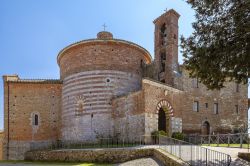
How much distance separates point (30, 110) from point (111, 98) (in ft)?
30.9

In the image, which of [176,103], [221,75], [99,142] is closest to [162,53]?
[176,103]

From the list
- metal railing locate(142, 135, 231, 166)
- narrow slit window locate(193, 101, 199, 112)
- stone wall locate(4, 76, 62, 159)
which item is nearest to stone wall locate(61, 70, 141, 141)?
stone wall locate(4, 76, 62, 159)

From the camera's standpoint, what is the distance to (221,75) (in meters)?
12.7

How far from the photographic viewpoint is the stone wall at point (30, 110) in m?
27.8

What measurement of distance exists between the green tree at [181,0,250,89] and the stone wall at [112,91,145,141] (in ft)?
28.1

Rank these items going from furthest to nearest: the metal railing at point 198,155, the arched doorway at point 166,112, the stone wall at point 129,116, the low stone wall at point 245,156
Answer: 1. the arched doorway at point 166,112
2. the stone wall at point 129,116
3. the low stone wall at point 245,156
4. the metal railing at point 198,155

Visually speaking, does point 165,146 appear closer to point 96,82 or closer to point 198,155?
point 198,155

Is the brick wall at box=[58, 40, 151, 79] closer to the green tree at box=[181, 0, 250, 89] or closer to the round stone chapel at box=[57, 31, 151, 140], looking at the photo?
the round stone chapel at box=[57, 31, 151, 140]

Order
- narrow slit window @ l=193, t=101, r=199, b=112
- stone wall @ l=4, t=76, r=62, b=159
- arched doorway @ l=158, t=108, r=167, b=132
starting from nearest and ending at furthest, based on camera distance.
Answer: arched doorway @ l=158, t=108, r=167, b=132
narrow slit window @ l=193, t=101, r=199, b=112
stone wall @ l=4, t=76, r=62, b=159

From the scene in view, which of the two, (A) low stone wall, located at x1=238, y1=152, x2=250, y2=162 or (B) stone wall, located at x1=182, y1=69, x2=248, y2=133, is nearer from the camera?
(A) low stone wall, located at x1=238, y1=152, x2=250, y2=162

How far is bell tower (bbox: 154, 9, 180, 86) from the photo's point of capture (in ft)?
84.3

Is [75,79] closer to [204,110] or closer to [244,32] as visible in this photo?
[204,110]

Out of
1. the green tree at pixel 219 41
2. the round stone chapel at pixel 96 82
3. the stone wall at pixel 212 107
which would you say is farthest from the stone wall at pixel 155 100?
the green tree at pixel 219 41

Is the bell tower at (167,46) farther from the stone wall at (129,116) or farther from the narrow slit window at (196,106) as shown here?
the stone wall at (129,116)
